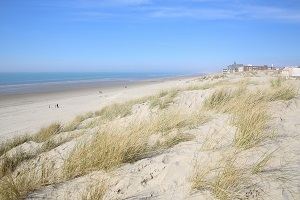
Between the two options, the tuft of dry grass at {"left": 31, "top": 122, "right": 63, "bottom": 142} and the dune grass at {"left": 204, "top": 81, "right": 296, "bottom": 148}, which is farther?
the tuft of dry grass at {"left": 31, "top": 122, "right": 63, "bottom": 142}

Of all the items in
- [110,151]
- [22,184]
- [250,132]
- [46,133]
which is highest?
[250,132]

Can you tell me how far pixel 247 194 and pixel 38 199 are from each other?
214cm

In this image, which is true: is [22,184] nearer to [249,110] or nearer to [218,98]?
[249,110]

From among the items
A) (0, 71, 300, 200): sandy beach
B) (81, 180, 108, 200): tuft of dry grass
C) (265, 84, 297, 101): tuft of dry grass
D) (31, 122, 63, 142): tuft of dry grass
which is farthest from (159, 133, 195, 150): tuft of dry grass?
(31, 122, 63, 142): tuft of dry grass

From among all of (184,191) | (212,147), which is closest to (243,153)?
(212,147)

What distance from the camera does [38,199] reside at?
2264mm

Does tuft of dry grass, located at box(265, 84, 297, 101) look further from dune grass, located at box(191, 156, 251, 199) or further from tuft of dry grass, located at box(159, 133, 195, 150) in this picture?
dune grass, located at box(191, 156, 251, 199)

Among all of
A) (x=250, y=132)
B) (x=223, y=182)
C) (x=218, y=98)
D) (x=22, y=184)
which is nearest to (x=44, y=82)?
(x=218, y=98)

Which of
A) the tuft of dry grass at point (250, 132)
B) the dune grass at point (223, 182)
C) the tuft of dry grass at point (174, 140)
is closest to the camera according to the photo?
the dune grass at point (223, 182)

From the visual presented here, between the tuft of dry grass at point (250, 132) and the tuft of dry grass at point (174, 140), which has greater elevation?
the tuft of dry grass at point (250, 132)

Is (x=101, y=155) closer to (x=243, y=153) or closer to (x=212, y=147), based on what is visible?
(x=212, y=147)

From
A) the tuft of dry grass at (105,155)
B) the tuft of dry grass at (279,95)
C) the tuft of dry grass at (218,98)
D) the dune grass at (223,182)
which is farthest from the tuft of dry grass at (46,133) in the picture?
the tuft of dry grass at (279,95)

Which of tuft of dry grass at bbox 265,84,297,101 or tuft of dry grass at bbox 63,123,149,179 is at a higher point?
tuft of dry grass at bbox 265,84,297,101

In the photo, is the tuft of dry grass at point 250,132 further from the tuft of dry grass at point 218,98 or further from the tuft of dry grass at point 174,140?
the tuft of dry grass at point 218,98
